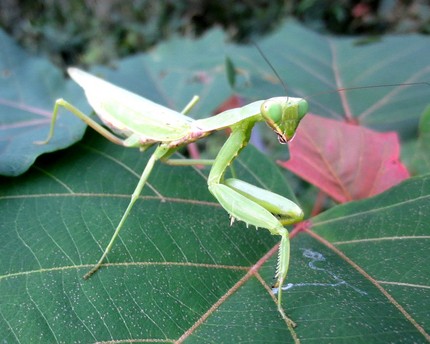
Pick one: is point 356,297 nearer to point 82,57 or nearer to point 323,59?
point 323,59

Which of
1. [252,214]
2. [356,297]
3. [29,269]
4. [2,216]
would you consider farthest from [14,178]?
[356,297]

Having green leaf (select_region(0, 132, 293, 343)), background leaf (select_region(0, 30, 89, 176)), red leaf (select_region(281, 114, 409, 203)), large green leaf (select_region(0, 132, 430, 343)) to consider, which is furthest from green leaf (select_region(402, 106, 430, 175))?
background leaf (select_region(0, 30, 89, 176))

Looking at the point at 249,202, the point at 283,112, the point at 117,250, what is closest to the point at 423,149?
the point at 283,112

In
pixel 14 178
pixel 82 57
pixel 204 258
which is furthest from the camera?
pixel 82 57

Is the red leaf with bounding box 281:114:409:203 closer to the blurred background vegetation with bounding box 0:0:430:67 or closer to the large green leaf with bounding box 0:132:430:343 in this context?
the large green leaf with bounding box 0:132:430:343

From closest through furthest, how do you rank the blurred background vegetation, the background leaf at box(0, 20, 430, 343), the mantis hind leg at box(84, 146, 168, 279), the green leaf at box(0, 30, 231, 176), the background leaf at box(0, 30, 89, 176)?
the background leaf at box(0, 20, 430, 343) < the mantis hind leg at box(84, 146, 168, 279) < the background leaf at box(0, 30, 89, 176) < the green leaf at box(0, 30, 231, 176) < the blurred background vegetation

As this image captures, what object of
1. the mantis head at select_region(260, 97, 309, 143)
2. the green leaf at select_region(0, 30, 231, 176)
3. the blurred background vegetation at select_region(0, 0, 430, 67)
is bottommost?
the blurred background vegetation at select_region(0, 0, 430, 67)
